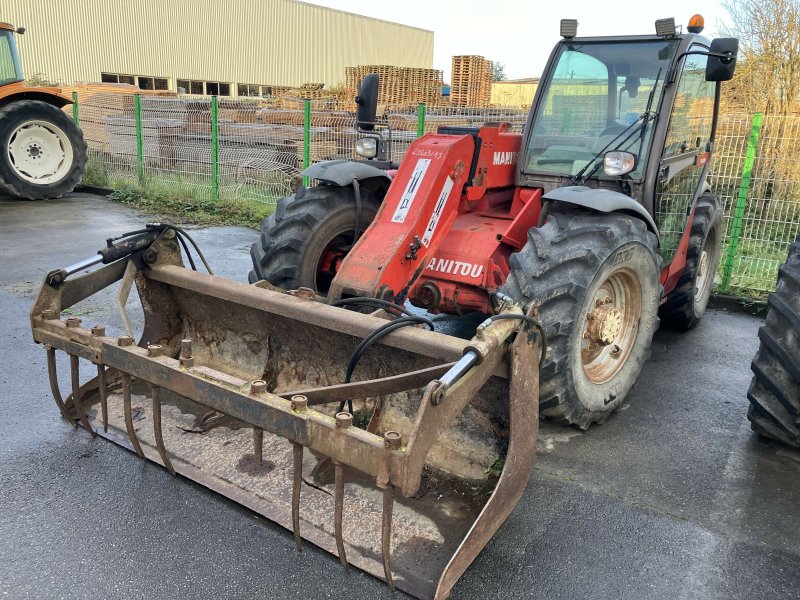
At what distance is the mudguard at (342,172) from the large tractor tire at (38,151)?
31.0 ft

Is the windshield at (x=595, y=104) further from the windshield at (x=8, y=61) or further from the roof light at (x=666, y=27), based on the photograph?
the windshield at (x=8, y=61)

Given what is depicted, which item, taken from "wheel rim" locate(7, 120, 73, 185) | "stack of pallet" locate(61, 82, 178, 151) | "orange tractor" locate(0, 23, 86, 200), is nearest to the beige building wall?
"stack of pallet" locate(61, 82, 178, 151)

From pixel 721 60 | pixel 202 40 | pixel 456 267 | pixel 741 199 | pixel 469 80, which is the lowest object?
pixel 456 267

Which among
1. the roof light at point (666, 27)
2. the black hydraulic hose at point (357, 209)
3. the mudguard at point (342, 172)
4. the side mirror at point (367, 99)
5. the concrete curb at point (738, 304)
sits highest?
the roof light at point (666, 27)

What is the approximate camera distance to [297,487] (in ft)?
8.37

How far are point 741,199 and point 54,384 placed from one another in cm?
607

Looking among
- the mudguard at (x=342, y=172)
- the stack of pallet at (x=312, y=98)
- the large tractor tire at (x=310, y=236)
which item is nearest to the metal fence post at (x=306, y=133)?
the stack of pallet at (x=312, y=98)

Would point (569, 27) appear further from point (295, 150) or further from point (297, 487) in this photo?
point (295, 150)

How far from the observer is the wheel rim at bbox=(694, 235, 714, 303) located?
590cm

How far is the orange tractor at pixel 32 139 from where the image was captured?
1162 cm

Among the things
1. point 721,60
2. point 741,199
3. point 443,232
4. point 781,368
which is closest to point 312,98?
point 741,199

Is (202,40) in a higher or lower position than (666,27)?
higher

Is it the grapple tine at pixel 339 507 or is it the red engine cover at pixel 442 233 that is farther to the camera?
the red engine cover at pixel 442 233

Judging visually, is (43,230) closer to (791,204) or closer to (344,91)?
(344,91)
